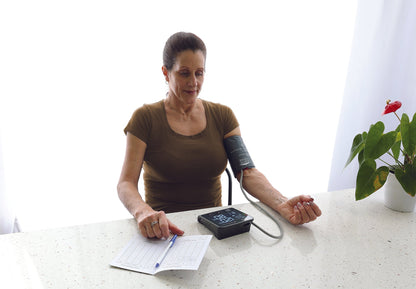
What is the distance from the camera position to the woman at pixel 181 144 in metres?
1.29

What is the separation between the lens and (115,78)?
180 cm

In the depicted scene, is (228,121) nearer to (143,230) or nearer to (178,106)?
(178,106)

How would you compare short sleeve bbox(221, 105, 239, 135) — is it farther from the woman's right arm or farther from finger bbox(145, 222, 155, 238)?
finger bbox(145, 222, 155, 238)

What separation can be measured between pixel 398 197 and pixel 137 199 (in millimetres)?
954

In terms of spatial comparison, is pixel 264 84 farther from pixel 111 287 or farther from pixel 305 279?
pixel 111 287

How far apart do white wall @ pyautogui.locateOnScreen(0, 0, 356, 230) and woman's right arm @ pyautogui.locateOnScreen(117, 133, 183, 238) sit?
25.2 inches

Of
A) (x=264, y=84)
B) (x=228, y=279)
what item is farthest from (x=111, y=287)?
(x=264, y=84)

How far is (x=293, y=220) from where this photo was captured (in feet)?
3.23

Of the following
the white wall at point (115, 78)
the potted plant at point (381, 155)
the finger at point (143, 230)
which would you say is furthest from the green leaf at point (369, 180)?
the white wall at point (115, 78)

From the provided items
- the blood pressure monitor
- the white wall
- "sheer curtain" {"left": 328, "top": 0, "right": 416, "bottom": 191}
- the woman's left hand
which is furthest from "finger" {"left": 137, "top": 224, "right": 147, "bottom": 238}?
"sheer curtain" {"left": 328, "top": 0, "right": 416, "bottom": 191}

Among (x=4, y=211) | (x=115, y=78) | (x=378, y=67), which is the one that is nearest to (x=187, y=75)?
(x=115, y=78)

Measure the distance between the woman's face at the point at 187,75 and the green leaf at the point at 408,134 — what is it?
0.79 metres

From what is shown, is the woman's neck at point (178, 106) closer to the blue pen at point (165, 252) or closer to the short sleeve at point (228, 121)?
the short sleeve at point (228, 121)

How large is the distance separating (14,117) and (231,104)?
1.31 m
